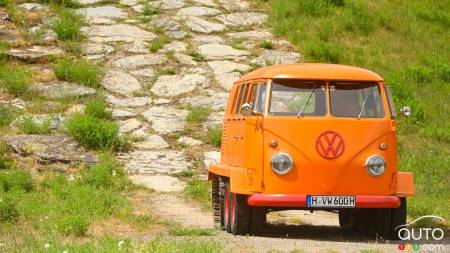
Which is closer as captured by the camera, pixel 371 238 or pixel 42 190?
pixel 371 238

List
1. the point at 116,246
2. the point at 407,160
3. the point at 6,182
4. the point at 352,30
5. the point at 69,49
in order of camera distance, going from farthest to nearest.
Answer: the point at 352,30 → the point at 69,49 → the point at 407,160 → the point at 6,182 → the point at 116,246

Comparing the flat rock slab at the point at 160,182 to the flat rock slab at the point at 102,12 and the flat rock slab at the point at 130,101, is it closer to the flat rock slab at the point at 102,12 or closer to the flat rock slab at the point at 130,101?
the flat rock slab at the point at 130,101

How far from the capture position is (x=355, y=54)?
70.0ft

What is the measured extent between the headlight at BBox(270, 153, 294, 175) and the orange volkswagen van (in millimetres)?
11

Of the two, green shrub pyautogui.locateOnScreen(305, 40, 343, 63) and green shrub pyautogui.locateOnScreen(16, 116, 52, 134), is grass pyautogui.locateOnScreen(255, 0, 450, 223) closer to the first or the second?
green shrub pyautogui.locateOnScreen(305, 40, 343, 63)

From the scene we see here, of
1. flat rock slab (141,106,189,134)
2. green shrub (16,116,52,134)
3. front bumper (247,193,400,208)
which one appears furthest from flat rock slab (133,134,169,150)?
front bumper (247,193,400,208)

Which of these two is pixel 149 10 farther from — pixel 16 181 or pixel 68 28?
pixel 16 181

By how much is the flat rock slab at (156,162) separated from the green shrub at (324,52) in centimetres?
558

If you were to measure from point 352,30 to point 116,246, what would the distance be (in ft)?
52.3

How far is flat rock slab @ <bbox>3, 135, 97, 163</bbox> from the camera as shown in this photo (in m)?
15.8

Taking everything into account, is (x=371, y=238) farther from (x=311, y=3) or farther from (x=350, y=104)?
(x=311, y=3)

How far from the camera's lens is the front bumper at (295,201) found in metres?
9.96

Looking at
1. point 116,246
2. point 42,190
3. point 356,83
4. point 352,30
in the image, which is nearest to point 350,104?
point 356,83

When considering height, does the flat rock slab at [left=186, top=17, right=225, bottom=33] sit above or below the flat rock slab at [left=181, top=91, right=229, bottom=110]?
above
